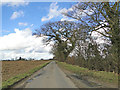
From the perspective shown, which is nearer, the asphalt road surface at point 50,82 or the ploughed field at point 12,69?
the asphalt road surface at point 50,82

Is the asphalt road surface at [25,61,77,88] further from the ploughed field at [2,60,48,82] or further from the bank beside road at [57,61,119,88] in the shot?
the ploughed field at [2,60,48,82]

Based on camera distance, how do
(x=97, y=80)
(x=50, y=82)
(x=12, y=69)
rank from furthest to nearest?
(x=12, y=69) < (x=97, y=80) < (x=50, y=82)

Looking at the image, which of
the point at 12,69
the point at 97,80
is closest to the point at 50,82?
the point at 97,80

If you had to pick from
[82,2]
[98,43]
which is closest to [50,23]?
[82,2]

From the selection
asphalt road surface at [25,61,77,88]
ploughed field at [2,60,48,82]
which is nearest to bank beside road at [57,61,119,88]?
asphalt road surface at [25,61,77,88]

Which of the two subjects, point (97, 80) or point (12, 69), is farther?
point (12, 69)

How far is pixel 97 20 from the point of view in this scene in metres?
17.0

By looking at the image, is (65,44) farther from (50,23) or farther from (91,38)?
(91,38)

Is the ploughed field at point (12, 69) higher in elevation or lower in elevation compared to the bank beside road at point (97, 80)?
lower

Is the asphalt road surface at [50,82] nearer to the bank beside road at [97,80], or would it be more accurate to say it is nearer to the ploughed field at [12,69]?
the bank beside road at [97,80]

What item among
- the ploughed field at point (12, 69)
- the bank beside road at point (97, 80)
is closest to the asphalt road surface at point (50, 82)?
the bank beside road at point (97, 80)

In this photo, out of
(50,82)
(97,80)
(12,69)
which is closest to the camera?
(50,82)

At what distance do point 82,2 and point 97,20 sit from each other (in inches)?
123

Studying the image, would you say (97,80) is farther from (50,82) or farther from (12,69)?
(12,69)
